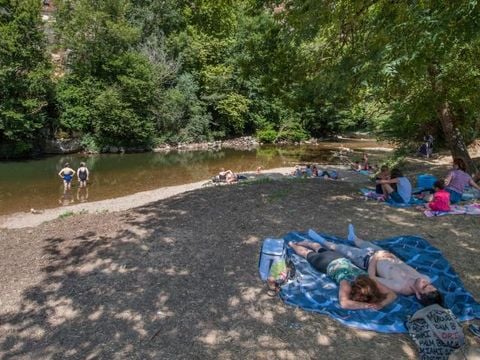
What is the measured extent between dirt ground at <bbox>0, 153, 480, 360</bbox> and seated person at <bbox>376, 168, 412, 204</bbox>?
0.73m

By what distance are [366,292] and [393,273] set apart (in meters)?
0.49

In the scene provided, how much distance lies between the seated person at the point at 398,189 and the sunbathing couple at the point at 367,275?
3.36 metres

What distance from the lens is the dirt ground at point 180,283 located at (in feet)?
12.0

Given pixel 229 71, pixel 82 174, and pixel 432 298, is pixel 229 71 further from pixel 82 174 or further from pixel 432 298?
pixel 432 298

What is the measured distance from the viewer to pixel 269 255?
517cm

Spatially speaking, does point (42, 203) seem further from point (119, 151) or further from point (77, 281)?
point (119, 151)

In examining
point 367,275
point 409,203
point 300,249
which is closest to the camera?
point 367,275

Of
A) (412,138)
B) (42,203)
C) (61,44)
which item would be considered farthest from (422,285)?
(61,44)

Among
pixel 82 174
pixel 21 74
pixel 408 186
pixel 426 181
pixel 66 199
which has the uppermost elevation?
Answer: pixel 21 74

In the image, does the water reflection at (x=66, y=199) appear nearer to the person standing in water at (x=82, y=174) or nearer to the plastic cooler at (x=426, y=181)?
the person standing in water at (x=82, y=174)

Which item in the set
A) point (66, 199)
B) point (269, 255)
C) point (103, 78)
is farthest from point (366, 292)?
point (103, 78)

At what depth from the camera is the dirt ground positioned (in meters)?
3.65

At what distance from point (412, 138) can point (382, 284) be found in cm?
1779

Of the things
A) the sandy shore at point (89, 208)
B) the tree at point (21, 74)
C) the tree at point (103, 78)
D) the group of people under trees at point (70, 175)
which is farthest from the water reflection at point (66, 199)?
the tree at point (103, 78)
